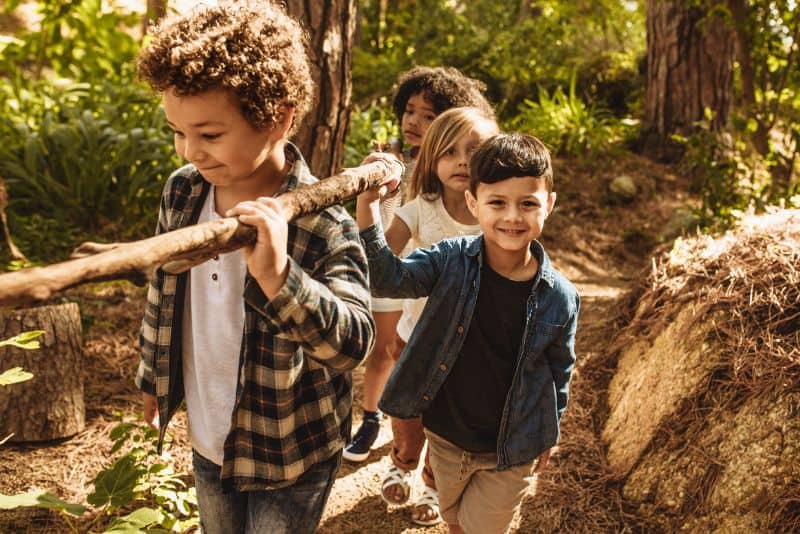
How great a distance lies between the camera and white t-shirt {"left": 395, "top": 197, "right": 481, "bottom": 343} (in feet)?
9.94

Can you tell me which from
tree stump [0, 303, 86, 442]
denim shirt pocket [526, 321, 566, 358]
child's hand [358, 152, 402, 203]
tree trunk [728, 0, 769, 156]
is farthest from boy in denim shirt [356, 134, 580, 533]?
tree trunk [728, 0, 769, 156]

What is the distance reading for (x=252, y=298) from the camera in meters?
1.48

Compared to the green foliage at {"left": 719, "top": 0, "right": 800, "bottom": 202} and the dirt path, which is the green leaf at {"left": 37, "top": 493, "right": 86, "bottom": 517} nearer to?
the dirt path

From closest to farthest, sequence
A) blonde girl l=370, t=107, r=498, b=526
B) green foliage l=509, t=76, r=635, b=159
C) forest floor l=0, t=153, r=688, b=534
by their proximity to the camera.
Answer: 1. blonde girl l=370, t=107, r=498, b=526
2. forest floor l=0, t=153, r=688, b=534
3. green foliage l=509, t=76, r=635, b=159

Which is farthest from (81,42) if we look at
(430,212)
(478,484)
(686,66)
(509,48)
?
(686,66)

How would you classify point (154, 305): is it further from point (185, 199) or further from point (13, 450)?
point (13, 450)

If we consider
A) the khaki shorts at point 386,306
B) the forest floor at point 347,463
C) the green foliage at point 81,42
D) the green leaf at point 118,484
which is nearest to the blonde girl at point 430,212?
the khaki shorts at point 386,306

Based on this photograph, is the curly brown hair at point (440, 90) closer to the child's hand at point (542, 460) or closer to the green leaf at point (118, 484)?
the child's hand at point (542, 460)

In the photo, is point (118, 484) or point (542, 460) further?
point (542, 460)

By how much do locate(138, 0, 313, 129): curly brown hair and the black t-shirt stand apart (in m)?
1.03

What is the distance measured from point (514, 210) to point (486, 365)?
22.0 inches

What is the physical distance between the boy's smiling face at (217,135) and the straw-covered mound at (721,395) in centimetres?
229

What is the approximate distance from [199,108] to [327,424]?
0.91 m

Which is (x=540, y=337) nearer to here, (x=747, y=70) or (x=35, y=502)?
(x=35, y=502)
